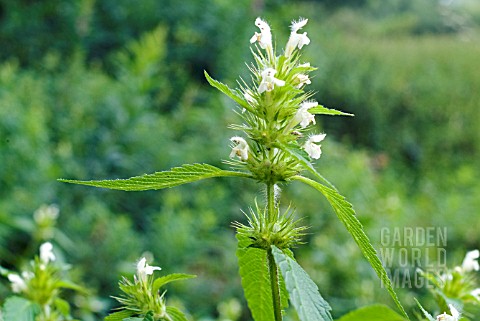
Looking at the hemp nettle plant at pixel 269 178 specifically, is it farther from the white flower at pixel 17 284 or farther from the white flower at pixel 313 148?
the white flower at pixel 17 284

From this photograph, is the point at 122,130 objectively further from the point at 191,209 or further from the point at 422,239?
the point at 422,239

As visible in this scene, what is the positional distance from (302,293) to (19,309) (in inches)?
19.5

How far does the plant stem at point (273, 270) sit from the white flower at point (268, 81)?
13 cm

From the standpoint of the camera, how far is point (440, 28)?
12.2 meters

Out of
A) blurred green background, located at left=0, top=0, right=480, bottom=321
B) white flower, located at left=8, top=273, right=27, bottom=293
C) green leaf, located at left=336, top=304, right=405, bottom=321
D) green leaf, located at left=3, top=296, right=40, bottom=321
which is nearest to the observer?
green leaf, located at left=336, top=304, right=405, bottom=321

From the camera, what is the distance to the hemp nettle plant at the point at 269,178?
777 mm

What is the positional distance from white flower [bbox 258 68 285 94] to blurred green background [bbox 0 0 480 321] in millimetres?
442

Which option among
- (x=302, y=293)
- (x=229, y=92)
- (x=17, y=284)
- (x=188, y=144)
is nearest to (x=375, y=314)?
(x=302, y=293)

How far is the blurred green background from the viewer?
3.18 meters

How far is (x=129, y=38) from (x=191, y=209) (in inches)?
100

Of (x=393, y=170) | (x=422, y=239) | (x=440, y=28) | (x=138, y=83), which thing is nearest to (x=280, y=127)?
(x=422, y=239)

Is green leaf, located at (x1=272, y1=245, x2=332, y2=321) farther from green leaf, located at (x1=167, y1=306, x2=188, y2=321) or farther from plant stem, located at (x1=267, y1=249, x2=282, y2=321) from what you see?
green leaf, located at (x1=167, y1=306, x2=188, y2=321)

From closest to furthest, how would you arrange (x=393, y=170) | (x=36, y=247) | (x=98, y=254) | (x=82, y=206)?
(x=36, y=247), (x=98, y=254), (x=82, y=206), (x=393, y=170)

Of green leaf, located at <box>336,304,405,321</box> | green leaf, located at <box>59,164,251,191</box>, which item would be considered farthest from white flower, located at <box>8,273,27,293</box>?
green leaf, located at <box>336,304,405,321</box>
